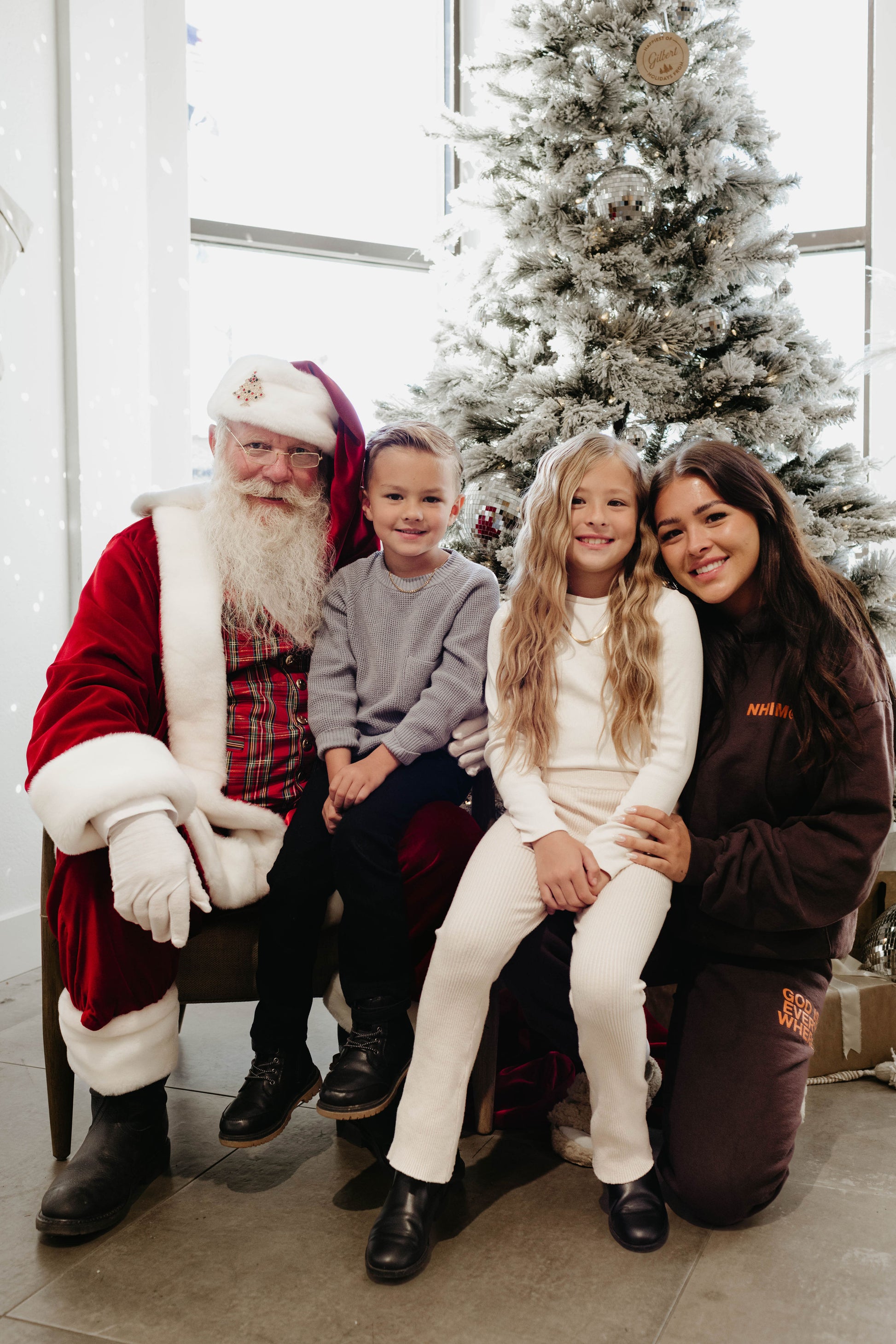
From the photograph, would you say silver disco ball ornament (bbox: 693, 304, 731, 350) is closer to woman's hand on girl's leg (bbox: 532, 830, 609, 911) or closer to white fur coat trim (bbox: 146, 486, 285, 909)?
white fur coat trim (bbox: 146, 486, 285, 909)

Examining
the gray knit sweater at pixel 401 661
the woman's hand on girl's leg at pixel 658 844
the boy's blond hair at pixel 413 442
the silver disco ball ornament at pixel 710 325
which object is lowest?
the woman's hand on girl's leg at pixel 658 844

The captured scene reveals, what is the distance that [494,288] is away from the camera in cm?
294

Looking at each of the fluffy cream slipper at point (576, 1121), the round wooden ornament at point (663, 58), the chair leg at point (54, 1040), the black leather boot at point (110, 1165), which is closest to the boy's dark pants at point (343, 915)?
the black leather boot at point (110, 1165)

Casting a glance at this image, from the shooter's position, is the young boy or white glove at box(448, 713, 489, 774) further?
white glove at box(448, 713, 489, 774)

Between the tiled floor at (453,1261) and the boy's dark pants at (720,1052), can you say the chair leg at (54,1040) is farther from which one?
the boy's dark pants at (720,1052)

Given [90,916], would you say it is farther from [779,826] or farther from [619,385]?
[619,385]

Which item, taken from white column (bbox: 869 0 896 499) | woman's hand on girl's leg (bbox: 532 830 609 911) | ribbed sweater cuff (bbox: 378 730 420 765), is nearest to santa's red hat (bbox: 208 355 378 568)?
ribbed sweater cuff (bbox: 378 730 420 765)

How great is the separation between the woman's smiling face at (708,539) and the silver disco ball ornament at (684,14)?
1.60 m

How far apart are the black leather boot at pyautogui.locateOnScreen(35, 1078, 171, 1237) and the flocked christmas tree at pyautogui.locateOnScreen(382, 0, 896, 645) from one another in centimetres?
161

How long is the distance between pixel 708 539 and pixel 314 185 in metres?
3.34

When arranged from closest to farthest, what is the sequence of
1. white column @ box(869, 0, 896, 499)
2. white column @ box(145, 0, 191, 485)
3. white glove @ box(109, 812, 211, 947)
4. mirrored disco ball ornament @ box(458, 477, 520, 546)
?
1. white glove @ box(109, 812, 211, 947)
2. mirrored disco ball ornament @ box(458, 477, 520, 546)
3. white column @ box(145, 0, 191, 485)
4. white column @ box(869, 0, 896, 499)

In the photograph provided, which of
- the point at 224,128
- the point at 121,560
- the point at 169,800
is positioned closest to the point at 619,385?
the point at 121,560

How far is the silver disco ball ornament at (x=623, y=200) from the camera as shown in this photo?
2.69 m

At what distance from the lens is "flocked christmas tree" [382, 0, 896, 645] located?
265cm
